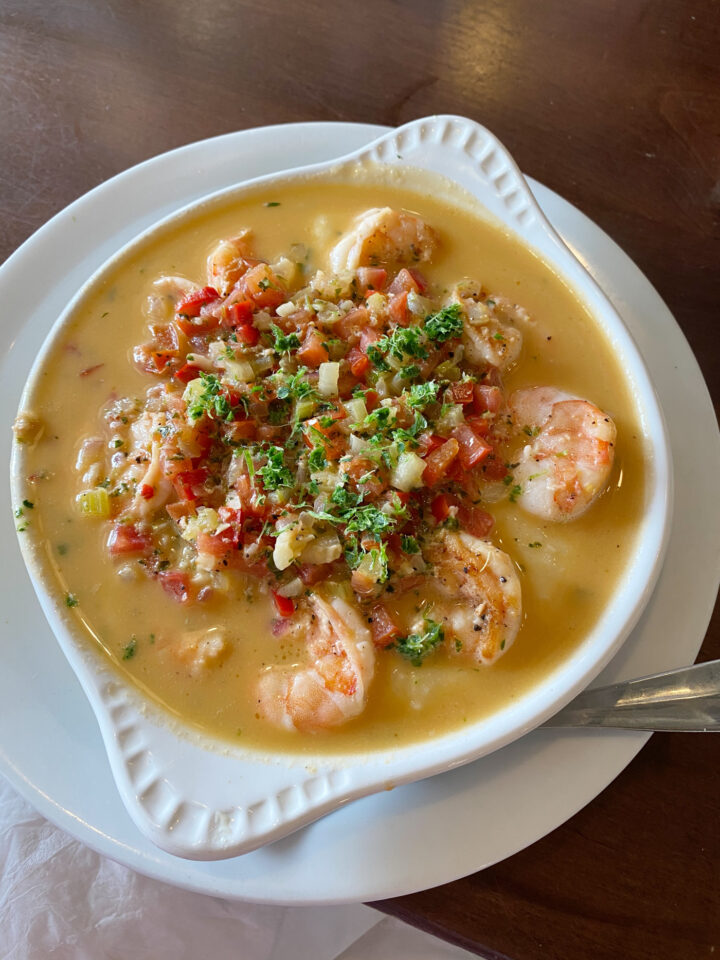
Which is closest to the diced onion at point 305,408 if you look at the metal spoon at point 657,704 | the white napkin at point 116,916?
the metal spoon at point 657,704

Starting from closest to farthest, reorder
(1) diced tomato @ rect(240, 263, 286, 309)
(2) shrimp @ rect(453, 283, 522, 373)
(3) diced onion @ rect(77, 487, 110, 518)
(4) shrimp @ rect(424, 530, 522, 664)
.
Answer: (4) shrimp @ rect(424, 530, 522, 664)
(3) diced onion @ rect(77, 487, 110, 518)
(2) shrimp @ rect(453, 283, 522, 373)
(1) diced tomato @ rect(240, 263, 286, 309)

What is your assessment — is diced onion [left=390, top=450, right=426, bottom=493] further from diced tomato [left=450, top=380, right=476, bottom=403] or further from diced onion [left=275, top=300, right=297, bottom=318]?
diced onion [left=275, top=300, right=297, bottom=318]

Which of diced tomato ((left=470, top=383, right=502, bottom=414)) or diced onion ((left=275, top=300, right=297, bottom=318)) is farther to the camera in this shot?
diced onion ((left=275, top=300, right=297, bottom=318))

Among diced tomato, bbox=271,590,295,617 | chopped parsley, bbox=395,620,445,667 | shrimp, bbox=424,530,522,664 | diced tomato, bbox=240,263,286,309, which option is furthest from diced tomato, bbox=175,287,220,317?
chopped parsley, bbox=395,620,445,667

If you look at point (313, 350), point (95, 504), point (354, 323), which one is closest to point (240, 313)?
point (313, 350)

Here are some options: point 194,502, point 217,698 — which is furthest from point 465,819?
point 194,502

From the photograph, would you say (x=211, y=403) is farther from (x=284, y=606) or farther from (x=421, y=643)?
(x=421, y=643)
